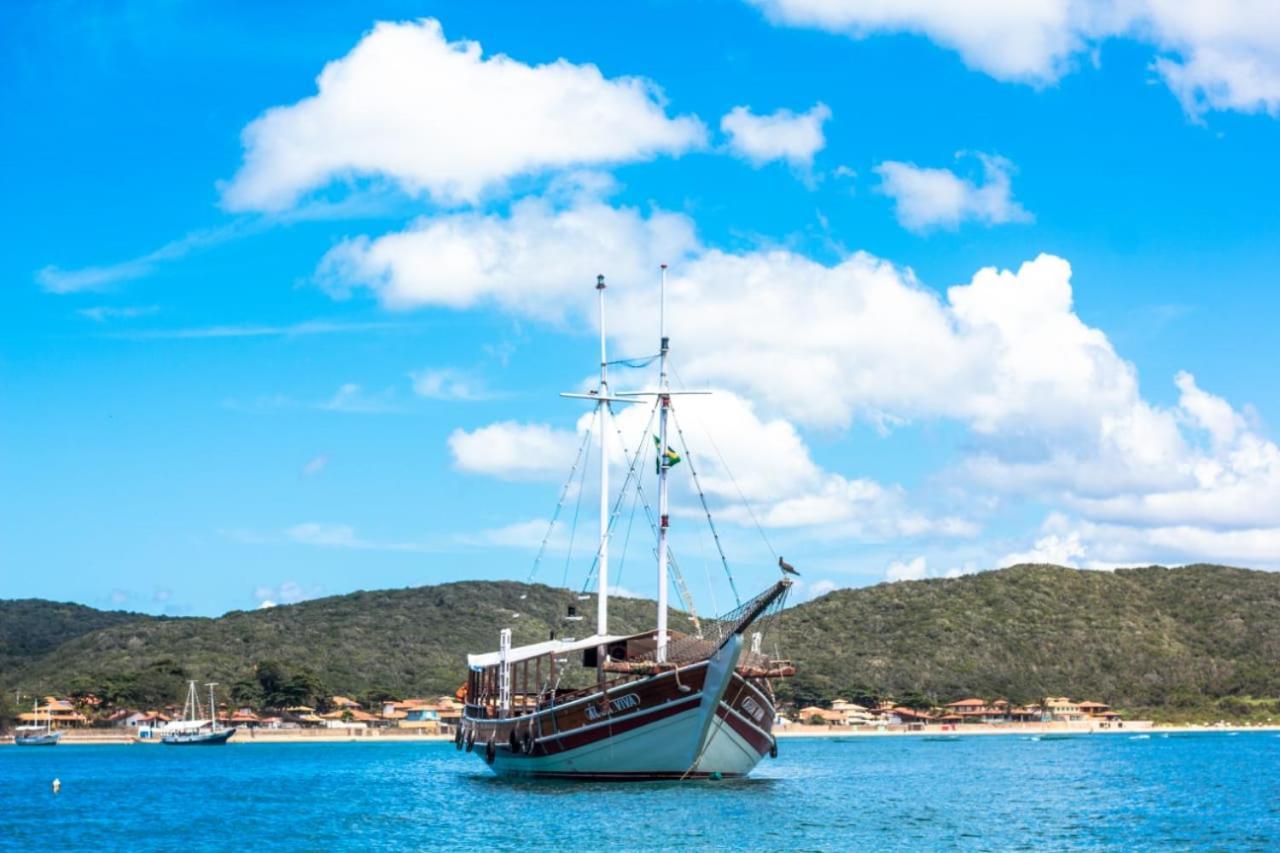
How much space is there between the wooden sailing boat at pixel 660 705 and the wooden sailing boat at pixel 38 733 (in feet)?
314

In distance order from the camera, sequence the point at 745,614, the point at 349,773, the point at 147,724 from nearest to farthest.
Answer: the point at 745,614, the point at 349,773, the point at 147,724

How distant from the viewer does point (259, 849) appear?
47.3 m

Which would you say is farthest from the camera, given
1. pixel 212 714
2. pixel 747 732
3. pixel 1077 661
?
pixel 1077 661

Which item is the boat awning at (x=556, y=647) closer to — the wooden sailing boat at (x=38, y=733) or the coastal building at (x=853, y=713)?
the wooden sailing boat at (x=38, y=733)

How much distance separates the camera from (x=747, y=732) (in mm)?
58719

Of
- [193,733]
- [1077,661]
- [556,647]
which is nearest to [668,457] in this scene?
[556,647]

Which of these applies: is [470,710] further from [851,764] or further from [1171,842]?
[1171,842]

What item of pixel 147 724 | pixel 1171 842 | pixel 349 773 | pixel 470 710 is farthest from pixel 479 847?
pixel 147 724

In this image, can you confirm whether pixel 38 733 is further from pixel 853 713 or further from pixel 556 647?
pixel 556 647

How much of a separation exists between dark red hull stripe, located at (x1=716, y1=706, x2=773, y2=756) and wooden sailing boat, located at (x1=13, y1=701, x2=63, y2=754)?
10484cm

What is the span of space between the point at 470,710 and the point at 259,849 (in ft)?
89.3

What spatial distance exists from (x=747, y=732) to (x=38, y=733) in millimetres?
110414

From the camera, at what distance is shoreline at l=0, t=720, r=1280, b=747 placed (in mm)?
150500

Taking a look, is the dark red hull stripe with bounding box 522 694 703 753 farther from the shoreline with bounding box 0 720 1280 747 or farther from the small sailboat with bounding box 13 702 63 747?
the small sailboat with bounding box 13 702 63 747
